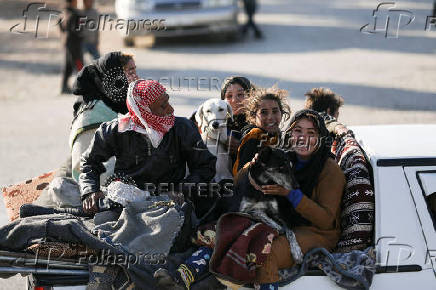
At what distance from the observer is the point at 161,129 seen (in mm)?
4555

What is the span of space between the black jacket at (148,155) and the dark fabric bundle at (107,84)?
48.4 inches

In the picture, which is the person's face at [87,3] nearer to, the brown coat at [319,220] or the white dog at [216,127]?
A: the white dog at [216,127]

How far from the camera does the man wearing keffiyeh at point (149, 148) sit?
14.9 feet

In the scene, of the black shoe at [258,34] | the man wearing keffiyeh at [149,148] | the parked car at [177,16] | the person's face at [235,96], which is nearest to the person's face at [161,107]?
the man wearing keffiyeh at [149,148]

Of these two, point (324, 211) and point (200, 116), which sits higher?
point (200, 116)

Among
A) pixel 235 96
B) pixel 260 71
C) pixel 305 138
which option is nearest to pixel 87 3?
pixel 260 71

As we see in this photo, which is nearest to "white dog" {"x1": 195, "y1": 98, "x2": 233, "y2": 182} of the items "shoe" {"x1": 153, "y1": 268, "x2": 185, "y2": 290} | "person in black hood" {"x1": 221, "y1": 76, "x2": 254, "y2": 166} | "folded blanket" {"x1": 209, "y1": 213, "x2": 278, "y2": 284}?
"person in black hood" {"x1": 221, "y1": 76, "x2": 254, "y2": 166}

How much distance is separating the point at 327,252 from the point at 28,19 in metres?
16.9

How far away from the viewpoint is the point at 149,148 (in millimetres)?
4617

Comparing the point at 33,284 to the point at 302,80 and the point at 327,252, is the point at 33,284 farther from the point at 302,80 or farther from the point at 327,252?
the point at 302,80

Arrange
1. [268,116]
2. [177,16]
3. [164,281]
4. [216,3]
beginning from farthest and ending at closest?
[216,3]
[177,16]
[268,116]
[164,281]

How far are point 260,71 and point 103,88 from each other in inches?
308

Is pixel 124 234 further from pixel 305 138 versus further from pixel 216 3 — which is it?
pixel 216 3

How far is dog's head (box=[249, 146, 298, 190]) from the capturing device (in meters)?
4.14
